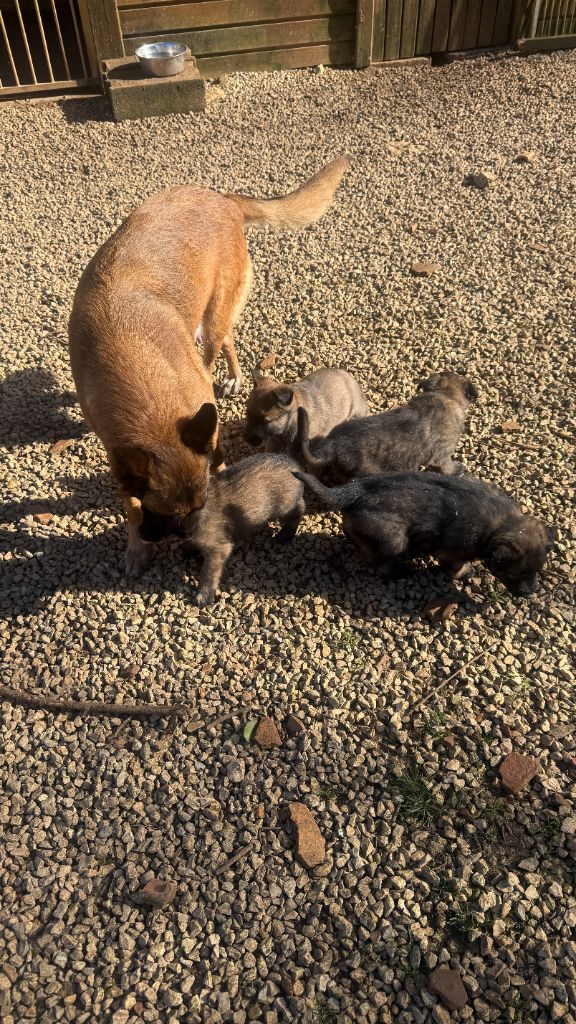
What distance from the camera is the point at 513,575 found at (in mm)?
4594

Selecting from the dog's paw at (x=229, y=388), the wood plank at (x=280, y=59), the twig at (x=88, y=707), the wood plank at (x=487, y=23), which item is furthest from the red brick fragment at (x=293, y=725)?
the wood plank at (x=487, y=23)

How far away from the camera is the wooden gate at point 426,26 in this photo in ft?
36.2

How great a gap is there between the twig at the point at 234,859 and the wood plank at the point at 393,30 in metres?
11.9

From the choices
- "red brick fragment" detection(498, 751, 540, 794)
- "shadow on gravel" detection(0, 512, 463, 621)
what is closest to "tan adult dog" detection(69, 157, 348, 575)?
"shadow on gravel" detection(0, 512, 463, 621)

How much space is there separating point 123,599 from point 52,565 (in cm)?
61

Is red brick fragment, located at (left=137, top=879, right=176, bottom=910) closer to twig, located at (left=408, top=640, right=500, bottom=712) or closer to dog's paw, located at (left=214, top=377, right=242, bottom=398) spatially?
twig, located at (left=408, top=640, right=500, bottom=712)

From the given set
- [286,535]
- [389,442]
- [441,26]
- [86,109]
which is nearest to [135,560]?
[286,535]

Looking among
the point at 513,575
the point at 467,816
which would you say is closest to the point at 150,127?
the point at 513,575

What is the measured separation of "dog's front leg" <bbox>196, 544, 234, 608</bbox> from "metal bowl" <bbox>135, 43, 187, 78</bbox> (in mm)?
8502

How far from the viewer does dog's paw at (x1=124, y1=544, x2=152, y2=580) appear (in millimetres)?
4965

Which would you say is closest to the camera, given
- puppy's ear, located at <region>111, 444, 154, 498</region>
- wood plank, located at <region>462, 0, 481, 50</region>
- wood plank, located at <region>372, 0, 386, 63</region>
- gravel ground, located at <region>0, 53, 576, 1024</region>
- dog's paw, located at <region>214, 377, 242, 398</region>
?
gravel ground, located at <region>0, 53, 576, 1024</region>

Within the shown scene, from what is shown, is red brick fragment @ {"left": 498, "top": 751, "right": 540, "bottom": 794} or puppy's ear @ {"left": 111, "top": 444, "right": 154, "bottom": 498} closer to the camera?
red brick fragment @ {"left": 498, "top": 751, "right": 540, "bottom": 794}

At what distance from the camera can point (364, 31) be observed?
11.1m

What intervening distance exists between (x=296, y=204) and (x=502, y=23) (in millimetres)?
7530
